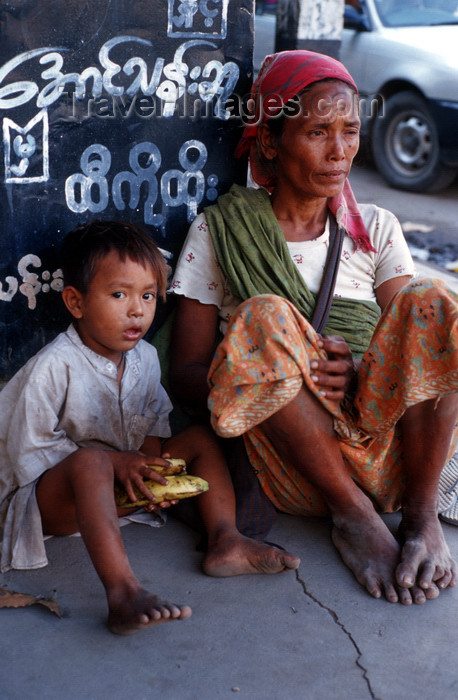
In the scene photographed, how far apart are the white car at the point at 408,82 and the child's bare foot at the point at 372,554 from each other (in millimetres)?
5557

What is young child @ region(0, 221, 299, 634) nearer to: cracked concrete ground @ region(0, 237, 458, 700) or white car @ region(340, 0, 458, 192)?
cracked concrete ground @ region(0, 237, 458, 700)

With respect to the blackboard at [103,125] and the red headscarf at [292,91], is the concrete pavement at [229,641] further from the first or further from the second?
the red headscarf at [292,91]

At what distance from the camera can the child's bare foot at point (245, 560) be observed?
211 cm

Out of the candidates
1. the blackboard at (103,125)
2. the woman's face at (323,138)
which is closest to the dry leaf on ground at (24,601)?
the blackboard at (103,125)

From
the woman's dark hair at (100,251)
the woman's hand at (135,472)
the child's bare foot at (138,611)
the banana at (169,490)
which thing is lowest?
the child's bare foot at (138,611)

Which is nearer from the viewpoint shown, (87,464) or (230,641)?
(230,641)

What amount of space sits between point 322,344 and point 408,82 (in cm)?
601

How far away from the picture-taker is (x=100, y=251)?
7.47 ft

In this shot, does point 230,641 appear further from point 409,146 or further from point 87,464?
point 409,146

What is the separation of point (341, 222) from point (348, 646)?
1373 millimetres

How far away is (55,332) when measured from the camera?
9.15 feet

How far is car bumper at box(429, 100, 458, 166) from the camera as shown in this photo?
275 inches

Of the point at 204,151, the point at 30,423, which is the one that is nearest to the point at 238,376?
the point at 30,423

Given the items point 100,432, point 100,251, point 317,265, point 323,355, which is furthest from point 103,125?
point 323,355
